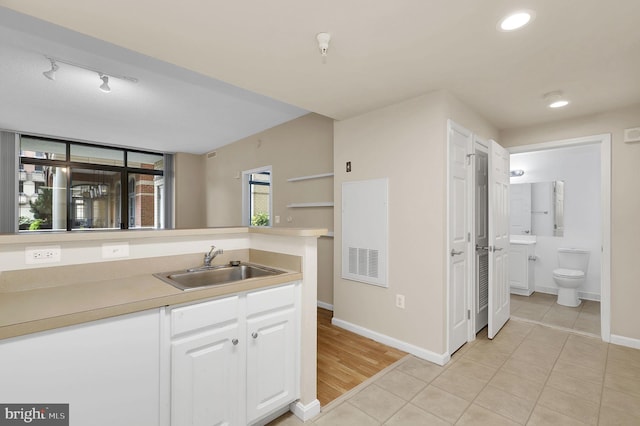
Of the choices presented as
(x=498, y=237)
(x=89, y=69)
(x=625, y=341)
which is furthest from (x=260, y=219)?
(x=625, y=341)

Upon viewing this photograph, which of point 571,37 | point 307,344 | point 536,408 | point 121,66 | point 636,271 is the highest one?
point 121,66

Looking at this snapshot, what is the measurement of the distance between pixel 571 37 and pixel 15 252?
10.6 feet

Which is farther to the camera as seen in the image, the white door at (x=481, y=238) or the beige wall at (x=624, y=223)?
the white door at (x=481, y=238)

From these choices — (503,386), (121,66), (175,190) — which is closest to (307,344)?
(503,386)

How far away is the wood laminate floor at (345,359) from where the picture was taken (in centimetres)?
225

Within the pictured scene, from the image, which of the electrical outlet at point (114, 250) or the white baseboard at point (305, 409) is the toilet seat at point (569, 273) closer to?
the white baseboard at point (305, 409)

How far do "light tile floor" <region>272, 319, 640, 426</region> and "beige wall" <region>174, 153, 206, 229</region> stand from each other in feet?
17.9

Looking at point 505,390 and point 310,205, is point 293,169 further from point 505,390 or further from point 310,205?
point 505,390

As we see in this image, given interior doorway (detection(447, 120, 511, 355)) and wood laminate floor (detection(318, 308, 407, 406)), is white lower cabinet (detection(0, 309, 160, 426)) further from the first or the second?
interior doorway (detection(447, 120, 511, 355))

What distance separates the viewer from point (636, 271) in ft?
9.48

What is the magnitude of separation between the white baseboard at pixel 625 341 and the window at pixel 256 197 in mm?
4360

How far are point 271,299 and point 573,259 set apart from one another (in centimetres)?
478

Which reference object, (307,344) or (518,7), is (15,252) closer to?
(307,344)

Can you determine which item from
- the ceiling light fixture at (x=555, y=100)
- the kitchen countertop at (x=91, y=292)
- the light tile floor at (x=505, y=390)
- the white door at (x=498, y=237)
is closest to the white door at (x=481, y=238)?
the white door at (x=498, y=237)
